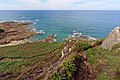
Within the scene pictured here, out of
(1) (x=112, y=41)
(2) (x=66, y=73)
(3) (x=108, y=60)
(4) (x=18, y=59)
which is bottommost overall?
(4) (x=18, y=59)

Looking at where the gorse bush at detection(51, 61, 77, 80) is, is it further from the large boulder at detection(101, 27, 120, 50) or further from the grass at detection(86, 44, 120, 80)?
the large boulder at detection(101, 27, 120, 50)

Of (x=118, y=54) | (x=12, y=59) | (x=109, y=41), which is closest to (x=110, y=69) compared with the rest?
(x=118, y=54)

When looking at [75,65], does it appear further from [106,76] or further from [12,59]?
[12,59]

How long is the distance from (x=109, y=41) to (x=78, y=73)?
9025 millimetres

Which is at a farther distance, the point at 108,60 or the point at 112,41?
the point at 112,41

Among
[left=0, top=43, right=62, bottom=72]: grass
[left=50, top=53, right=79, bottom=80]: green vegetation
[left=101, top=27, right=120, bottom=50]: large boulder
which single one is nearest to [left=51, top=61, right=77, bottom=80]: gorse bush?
[left=50, top=53, right=79, bottom=80]: green vegetation

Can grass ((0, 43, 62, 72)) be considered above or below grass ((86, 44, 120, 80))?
below

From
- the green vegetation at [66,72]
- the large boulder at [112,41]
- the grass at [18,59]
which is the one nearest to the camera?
the green vegetation at [66,72]

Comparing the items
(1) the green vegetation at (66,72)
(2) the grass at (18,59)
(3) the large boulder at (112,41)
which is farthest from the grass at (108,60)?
(2) the grass at (18,59)

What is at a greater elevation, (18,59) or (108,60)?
(108,60)

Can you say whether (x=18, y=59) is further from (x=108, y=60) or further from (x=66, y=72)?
(x=108, y=60)

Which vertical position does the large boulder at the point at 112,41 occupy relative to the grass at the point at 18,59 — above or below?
above

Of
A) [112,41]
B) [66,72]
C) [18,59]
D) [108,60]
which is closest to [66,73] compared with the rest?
[66,72]

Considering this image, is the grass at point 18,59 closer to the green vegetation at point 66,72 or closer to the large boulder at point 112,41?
the green vegetation at point 66,72
